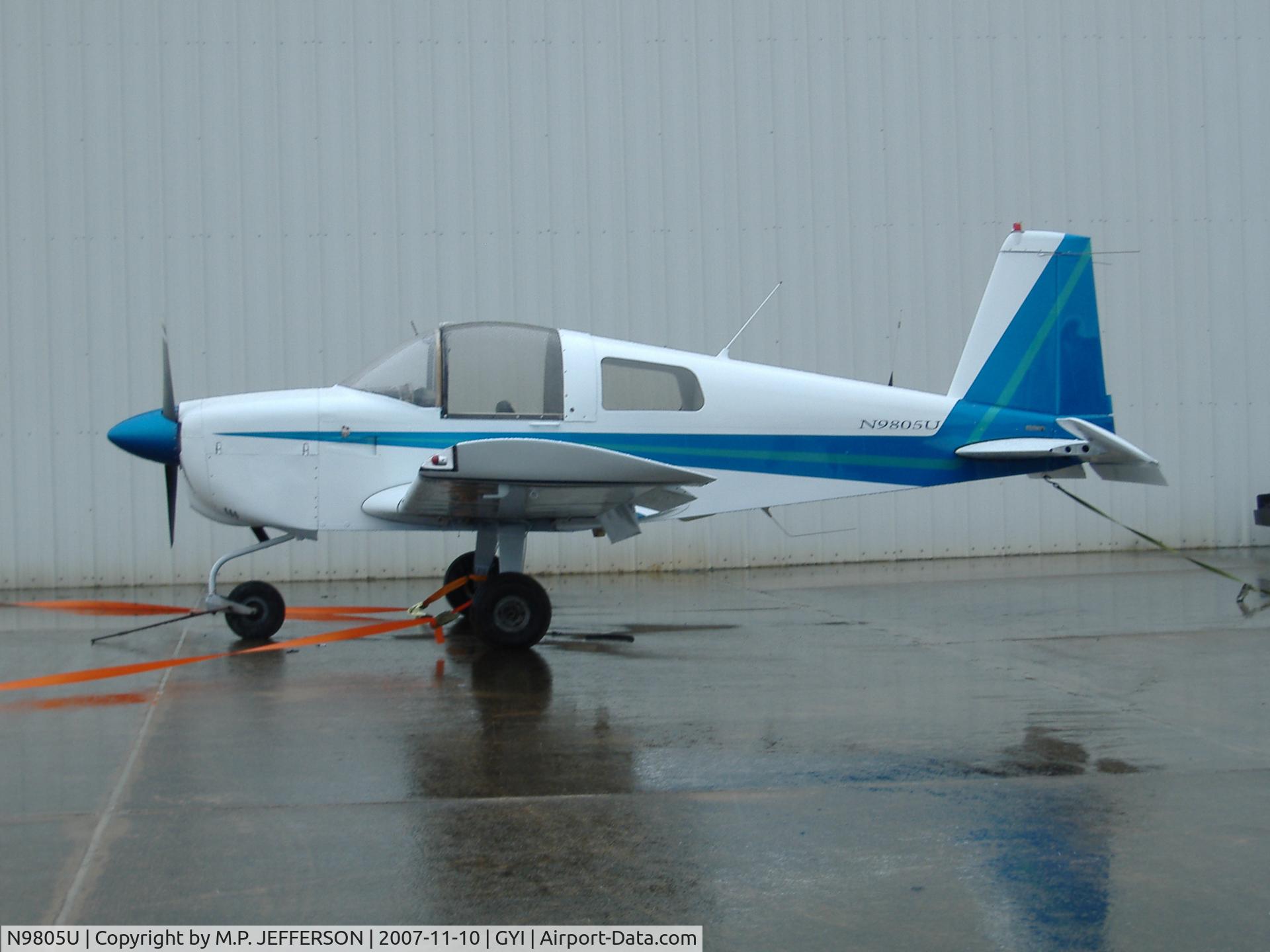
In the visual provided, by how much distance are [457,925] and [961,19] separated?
12898mm

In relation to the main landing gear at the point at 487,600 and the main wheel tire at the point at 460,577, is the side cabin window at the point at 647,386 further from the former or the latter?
the main wheel tire at the point at 460,577

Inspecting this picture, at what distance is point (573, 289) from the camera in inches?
516

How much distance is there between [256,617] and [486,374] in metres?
2.21

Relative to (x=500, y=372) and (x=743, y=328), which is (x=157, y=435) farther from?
(x=743, y=328)

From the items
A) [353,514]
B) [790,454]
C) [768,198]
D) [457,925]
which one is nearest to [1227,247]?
[768,198]

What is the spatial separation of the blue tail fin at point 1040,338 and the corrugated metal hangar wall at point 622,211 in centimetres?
453

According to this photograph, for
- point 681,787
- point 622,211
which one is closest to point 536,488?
point 681,787

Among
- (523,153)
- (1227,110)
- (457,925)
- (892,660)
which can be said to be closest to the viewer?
(457,925)

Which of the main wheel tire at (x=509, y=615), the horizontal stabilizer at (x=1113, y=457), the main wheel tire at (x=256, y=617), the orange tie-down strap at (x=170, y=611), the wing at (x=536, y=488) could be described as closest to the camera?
the wing at (x=536, y=488)

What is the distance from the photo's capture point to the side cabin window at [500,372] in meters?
7.76

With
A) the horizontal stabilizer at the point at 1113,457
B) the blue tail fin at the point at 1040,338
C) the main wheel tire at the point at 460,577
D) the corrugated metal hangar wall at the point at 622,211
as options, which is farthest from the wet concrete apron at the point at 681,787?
the corrugated metal hangar wall at the point at 622,211

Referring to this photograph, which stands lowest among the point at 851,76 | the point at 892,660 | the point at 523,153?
the point at 892,660

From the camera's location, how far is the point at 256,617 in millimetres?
8047

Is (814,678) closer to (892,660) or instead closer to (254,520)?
(892,660)
